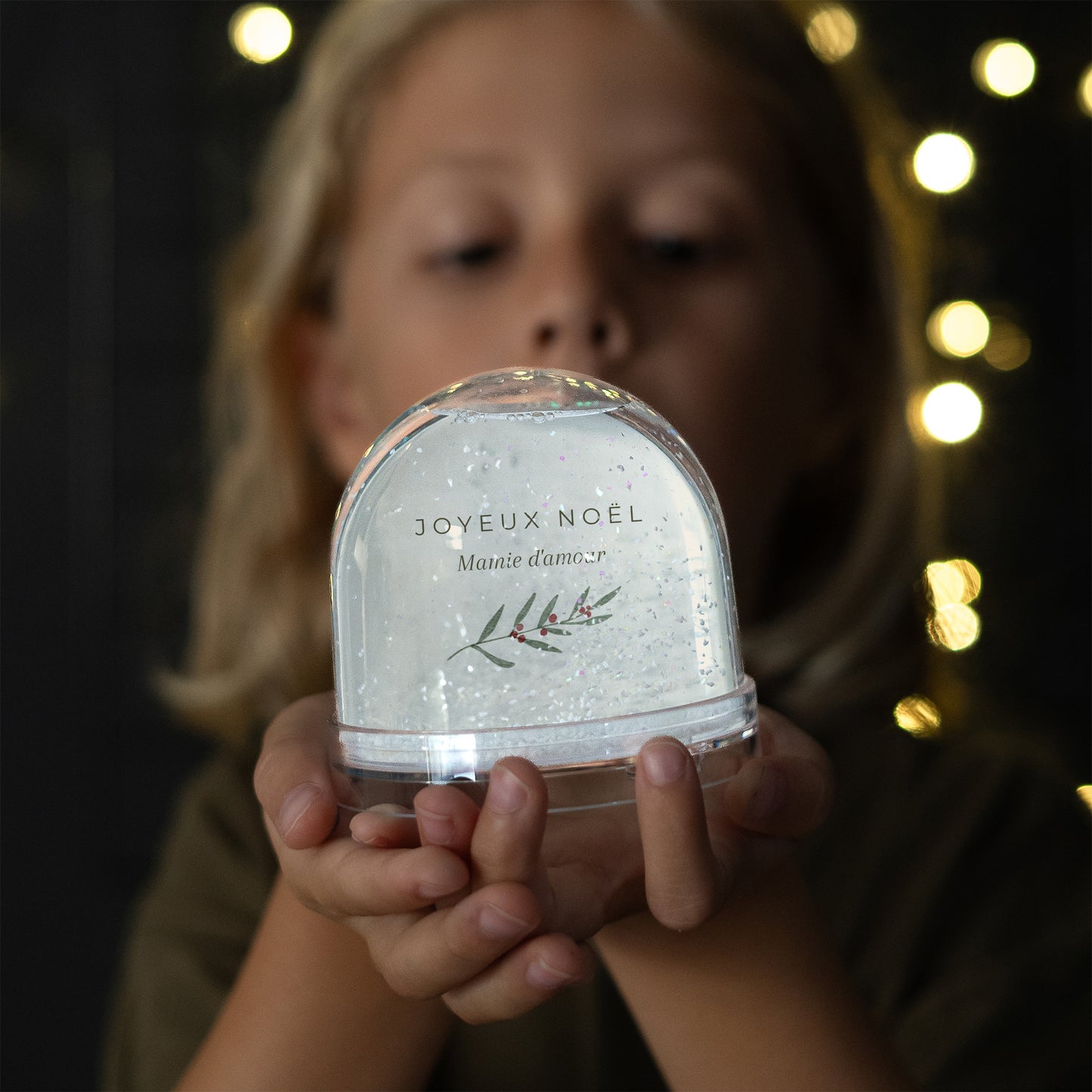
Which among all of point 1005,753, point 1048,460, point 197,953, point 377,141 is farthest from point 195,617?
point 1048,460

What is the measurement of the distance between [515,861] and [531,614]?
9 cm

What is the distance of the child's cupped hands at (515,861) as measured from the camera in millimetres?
360

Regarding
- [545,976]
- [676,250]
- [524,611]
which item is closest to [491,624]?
[524,611]

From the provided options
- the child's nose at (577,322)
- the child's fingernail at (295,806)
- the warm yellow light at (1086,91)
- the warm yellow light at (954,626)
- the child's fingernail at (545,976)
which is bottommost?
the child's fingernail at (545,976)

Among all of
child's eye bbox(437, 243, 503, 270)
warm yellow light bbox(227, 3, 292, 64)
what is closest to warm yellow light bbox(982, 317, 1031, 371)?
child's eye bbox(437, 243, 503, 270)

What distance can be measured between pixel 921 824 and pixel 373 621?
2.29 ft

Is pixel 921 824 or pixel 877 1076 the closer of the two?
pixel 877 1076

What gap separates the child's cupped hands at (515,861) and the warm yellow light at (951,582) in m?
0.84

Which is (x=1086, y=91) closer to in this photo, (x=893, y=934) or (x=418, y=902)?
(x=893, y=934)

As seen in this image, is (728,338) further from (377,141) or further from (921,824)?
(921,824)

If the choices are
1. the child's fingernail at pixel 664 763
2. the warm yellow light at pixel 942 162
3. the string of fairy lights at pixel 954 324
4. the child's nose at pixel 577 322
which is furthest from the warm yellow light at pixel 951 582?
the child's fingernail at pixel 664 763

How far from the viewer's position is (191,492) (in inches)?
50.8

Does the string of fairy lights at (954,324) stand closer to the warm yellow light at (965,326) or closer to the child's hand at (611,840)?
the warm yellow light at (965,326)

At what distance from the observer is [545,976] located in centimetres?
37
